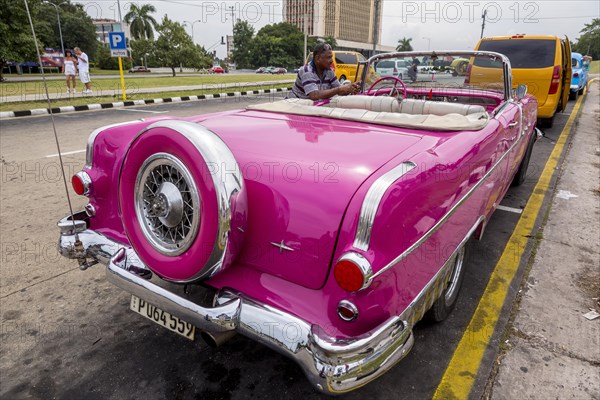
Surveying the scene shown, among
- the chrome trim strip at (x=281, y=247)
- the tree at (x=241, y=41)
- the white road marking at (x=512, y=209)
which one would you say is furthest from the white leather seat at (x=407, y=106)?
the tree at (x=241, y=41)

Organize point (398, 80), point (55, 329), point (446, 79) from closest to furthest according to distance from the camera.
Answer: point (55, 329)
point (398, 80)
point (446, 79)

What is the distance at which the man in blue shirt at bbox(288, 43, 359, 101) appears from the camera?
398 cm

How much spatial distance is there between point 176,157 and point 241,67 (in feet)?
274

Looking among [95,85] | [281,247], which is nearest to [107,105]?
[95,85]

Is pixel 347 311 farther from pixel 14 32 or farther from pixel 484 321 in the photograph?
pixel 14 32

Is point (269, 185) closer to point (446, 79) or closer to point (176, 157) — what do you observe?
point (176, 157)

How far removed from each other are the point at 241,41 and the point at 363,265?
8621 cm

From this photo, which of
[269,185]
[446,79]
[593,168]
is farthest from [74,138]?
[593,168]

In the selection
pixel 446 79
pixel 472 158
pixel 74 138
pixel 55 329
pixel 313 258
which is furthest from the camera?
pixel 74 138

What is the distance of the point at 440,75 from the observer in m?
4.14

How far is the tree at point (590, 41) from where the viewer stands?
74381mm

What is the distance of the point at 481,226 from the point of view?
260 centimetres

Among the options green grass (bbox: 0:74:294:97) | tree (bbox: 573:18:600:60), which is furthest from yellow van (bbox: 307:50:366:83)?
tree (bbox: 573:18:600:60)

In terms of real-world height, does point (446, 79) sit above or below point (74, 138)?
above
